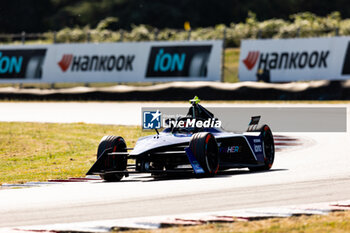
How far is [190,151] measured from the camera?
35.9 feet

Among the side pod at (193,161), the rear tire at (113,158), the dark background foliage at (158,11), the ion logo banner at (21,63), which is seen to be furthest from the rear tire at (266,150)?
the dark background foliage at (158,11)

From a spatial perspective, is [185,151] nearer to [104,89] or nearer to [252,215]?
[252,215]

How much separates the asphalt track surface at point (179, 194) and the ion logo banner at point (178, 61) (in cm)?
1766

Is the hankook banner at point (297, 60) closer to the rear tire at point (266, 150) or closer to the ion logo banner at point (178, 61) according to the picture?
the ion logo banner at point (178, 61)

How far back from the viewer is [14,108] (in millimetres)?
28250

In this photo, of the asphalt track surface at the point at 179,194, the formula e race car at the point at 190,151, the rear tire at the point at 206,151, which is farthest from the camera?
the formula e race car at the point at 190,151

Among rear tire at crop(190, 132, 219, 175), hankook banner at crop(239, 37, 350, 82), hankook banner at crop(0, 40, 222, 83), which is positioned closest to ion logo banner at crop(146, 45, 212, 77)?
hankook banner at crop(0, 40, 222, 83)

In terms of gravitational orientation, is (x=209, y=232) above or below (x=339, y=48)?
below

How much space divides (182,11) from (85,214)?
58.0 meters

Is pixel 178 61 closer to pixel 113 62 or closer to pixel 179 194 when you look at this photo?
pixel 113 62

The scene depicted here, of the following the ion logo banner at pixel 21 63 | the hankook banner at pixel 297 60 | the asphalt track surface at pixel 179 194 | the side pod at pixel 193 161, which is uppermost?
the ion logo banner at pixel 21 63

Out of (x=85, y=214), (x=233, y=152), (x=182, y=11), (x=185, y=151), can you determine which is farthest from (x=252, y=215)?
(x=182, y=11)

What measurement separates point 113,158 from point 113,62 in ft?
69.7

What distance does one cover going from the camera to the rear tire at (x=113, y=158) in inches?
457
